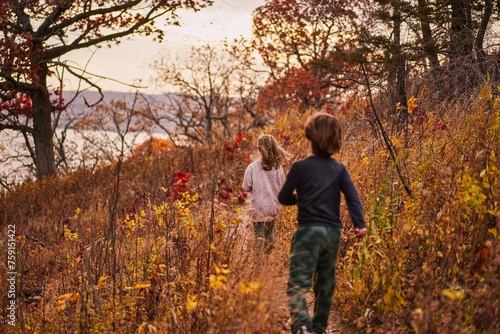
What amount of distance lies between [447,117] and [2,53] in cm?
989

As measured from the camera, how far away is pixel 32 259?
767 cm

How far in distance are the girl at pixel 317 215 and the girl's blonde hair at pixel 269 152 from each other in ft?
4.88

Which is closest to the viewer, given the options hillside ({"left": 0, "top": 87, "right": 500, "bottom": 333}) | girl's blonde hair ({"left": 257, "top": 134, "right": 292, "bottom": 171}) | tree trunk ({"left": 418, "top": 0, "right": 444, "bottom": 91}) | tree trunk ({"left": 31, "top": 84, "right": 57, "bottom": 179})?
hillside ({"left": 0, "top": 87, "right": 500, "bottom": 333})

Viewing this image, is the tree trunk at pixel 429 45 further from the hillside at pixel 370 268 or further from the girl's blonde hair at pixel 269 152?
the girl's blonde hair at pixel 269 152

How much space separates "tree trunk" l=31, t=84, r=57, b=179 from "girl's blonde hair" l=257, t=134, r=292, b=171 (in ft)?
36.4

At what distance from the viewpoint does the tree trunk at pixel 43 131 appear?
47.6 ft

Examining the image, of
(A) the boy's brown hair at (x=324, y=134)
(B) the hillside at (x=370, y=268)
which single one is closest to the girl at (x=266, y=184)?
(B) the hillside at (x=370, y=268)

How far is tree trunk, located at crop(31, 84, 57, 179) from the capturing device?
47.6 feet

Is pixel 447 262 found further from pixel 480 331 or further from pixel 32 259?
pixel 32 259

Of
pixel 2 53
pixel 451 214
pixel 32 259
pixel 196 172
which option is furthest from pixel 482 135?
pixel 2 53

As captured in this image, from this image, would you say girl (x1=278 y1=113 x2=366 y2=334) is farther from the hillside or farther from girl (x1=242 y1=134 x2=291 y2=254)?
girl (x1=242 y1=134 x2=291 y2=254)

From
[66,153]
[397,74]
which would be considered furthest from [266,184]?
[66,153]

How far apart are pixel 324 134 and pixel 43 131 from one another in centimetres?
1313

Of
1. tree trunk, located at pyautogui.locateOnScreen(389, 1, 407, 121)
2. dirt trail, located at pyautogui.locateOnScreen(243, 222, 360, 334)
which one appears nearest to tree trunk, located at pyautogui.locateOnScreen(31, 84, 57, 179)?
tree trunk, located at pyautogui.locateOnScreen(389, 1, 407, 121)
